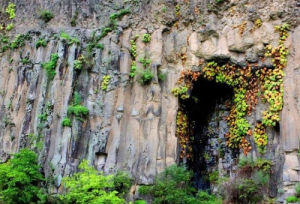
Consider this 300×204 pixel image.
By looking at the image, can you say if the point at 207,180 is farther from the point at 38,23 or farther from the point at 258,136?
the point at 38,23

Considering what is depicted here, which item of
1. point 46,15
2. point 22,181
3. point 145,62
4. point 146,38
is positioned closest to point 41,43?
point 46,15

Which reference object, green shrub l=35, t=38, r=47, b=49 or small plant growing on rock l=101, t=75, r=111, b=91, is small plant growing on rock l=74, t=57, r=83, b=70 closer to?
small plant growing on rock l=101, t=75, r=111, b=91

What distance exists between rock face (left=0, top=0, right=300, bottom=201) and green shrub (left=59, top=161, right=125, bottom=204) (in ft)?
3.30

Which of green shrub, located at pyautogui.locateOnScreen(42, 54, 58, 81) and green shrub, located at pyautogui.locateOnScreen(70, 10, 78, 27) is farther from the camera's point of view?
green shrub, located at pyautogui.locateOnScreen(70, 10, 78, 27)

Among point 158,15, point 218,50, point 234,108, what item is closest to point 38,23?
point 158,15

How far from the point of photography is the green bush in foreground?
1323 cm

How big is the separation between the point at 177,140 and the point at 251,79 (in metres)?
3.63

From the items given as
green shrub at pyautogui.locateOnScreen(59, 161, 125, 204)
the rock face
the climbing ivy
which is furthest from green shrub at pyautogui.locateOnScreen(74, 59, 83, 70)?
green shrub at pyautogui.locateOnScreen(59, 161, 125, 204)

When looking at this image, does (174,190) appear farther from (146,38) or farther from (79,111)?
(146,38)

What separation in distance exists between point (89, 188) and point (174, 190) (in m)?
2.83

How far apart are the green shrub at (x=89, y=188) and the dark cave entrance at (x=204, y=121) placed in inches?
148

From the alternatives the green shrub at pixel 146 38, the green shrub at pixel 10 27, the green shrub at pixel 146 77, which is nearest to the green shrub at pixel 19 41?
the green shrub at pixel 10 27

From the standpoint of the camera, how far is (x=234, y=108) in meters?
15.8

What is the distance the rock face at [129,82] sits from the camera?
48.3 feet
